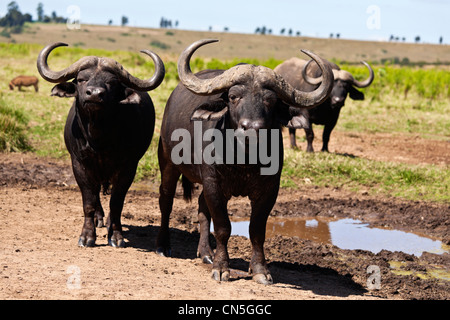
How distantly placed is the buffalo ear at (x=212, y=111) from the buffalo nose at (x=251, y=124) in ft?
1.53

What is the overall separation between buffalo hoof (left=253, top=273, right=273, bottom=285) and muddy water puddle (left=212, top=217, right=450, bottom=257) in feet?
7.67

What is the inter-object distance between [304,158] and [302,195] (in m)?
1.65

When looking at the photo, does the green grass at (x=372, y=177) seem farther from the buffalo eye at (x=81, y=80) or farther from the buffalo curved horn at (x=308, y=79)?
the buffalo eye at (x=81, y=80)

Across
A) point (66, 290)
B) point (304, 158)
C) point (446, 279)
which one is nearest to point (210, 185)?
point (66, 290)

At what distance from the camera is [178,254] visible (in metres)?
7.46

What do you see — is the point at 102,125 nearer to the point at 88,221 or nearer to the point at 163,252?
the point at 88,221

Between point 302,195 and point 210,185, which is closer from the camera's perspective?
point 210,185

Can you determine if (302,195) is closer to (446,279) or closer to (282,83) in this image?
(446,279)

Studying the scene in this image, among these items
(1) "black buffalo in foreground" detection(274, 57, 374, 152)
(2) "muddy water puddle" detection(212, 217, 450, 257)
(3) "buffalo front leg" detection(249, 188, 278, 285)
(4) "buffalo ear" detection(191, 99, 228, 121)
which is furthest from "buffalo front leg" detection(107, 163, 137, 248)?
(1) "black buffalo in foreground" detection(274, 57, 374, 152)

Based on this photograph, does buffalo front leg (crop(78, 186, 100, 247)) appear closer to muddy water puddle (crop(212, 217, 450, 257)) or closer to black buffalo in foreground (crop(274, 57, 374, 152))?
muddy water puddle (crop(212, 217, 450, 257))

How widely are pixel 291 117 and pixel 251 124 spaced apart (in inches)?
25.4

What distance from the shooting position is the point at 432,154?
14.1 m

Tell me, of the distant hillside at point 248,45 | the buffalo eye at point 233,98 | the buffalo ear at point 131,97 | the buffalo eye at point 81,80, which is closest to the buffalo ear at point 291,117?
the buffalo eye at point 233,98

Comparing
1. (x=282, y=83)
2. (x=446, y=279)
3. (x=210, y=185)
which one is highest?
(x=282, y=83)
